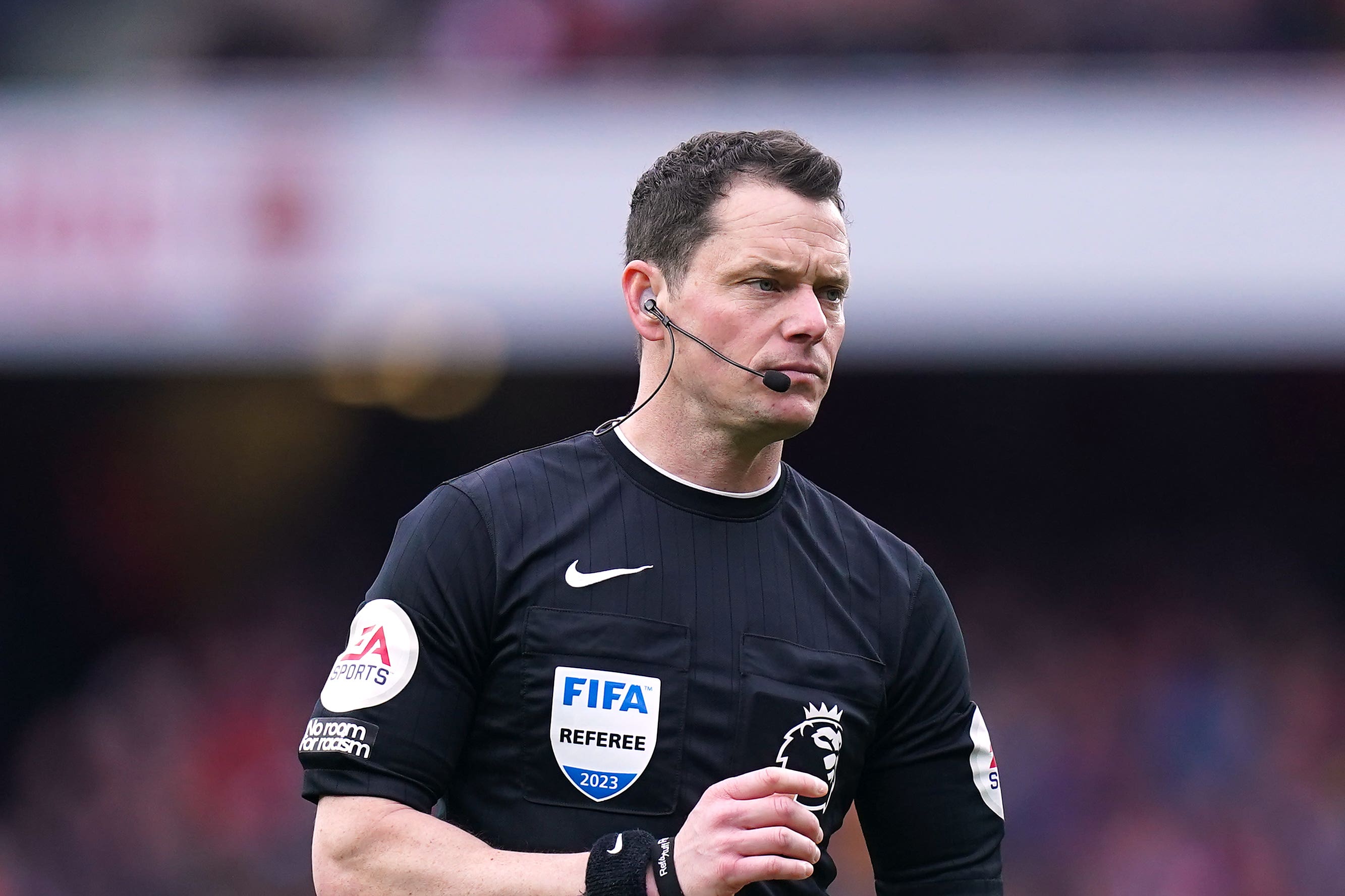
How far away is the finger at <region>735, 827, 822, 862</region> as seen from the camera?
7.86 ft

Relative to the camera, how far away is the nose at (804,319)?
2.82m

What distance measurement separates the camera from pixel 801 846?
243cm

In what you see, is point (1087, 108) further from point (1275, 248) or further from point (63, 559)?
point (63, 559)

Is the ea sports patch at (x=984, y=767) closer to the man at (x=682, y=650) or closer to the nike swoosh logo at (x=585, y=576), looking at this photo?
the man at (x=682, y=650)

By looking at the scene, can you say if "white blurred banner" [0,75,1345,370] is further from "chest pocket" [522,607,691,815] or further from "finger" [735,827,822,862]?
"finger" [735,827,822,862]

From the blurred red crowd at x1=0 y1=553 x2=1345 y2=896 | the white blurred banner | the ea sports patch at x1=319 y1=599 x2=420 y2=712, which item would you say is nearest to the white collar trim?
the ea sports patch at x1=319 y1=599 x2=420 y2=712

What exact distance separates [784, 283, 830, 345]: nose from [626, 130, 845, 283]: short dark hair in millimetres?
179

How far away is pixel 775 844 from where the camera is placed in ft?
7.89

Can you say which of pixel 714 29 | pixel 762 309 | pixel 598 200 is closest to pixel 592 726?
pixel 762 309

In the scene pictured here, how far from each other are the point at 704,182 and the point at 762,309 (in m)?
0.26

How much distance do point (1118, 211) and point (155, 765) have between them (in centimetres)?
655

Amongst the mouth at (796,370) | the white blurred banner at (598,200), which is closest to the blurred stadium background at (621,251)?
the white blurred banner at (598,200)

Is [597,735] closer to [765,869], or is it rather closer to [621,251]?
[765,869]

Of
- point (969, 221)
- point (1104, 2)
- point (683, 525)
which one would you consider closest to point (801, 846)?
point (683, 525)
